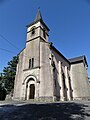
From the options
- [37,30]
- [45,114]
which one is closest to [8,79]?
[37,30]

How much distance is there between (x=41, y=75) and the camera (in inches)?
732

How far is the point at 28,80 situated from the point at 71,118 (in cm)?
1423

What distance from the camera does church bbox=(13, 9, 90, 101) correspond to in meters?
17.7

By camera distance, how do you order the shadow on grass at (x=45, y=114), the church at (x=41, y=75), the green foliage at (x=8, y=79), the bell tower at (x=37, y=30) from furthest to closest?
the green foliage at (x=8, y=79)
the bell tower at (x=37, y=30)
the church at (x=41, y=75)
the shadow on grass at (x=45, y=114)

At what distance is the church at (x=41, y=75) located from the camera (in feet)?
58.1

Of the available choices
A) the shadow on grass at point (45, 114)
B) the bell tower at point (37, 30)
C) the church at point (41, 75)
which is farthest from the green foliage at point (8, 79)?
the shadow on grass at point (45, 114)

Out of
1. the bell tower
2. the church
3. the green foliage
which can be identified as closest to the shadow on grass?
the church

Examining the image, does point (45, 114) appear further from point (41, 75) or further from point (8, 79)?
point (8, 79)

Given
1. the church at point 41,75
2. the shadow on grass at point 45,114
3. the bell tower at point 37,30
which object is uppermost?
the bell tower at point 37,30

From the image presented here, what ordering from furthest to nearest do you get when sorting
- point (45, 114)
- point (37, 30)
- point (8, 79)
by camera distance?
point (8, 79), point (37, 30), point (45, 114)

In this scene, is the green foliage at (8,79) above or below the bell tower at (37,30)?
below

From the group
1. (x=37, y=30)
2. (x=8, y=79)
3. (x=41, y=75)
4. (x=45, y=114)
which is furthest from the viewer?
(x=8, y=79)

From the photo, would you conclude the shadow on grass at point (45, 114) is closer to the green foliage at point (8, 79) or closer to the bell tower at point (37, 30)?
the bell tower at point (37, 30)

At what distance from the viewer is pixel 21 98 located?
1867 centimetres
